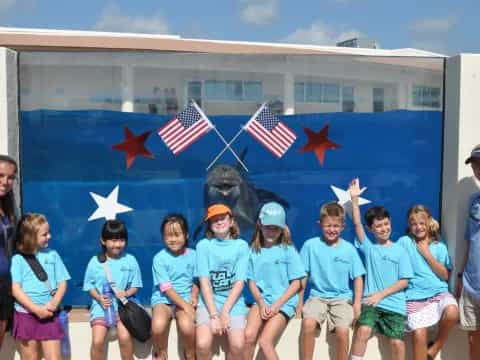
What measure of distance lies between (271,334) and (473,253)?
157 cm

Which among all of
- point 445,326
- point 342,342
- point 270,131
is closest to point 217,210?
point 270,131

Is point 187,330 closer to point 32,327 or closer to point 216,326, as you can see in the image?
point 216,326

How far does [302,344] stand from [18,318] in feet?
6.68

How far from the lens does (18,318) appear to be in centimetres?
409

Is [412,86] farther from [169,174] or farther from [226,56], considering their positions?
[169,174]

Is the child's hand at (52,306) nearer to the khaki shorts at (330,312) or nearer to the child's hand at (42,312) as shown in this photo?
the child's hand at (42,312)

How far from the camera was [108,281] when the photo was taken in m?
4.32

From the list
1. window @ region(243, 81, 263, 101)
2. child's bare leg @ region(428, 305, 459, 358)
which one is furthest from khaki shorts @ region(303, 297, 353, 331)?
window @ region(243, 81, 263, 101)

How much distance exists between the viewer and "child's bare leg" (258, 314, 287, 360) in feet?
13.7

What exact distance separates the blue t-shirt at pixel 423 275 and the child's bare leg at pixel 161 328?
5.94 feet

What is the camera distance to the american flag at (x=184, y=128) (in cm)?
486

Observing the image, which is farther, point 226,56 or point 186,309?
point 226,56

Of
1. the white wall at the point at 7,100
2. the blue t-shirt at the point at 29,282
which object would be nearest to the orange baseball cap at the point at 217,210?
the blue t-shirt at the point at 29,282

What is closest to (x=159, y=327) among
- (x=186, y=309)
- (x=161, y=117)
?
(x=186, y=309)
